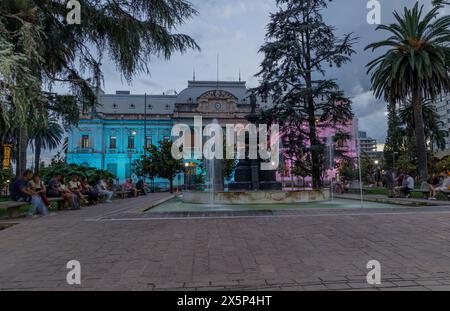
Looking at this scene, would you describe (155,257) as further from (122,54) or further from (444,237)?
(122,54)

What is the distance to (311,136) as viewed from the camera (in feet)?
59.3

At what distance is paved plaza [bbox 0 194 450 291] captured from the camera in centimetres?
355

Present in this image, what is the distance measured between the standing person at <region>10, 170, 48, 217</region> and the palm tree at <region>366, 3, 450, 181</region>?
21525 mm

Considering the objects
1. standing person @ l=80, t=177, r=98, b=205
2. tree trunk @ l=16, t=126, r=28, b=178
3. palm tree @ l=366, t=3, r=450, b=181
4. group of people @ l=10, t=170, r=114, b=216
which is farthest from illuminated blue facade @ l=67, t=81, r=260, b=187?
group of people @ l=10, t=170, r=114, b=216

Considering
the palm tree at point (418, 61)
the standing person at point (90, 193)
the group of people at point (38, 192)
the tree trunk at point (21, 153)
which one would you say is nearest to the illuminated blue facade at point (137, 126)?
the palm tree at point (418, 61)

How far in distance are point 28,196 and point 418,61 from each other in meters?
23.6

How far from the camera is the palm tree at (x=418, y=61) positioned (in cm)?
2177

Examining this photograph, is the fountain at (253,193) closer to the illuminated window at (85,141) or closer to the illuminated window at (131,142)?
the illuminated window at (131,142)

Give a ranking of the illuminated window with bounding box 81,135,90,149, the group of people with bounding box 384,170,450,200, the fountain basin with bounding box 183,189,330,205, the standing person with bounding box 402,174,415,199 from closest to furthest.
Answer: the fountain basin with bounding box 183,189,330,205 → the group of people with bounding box 384,170,450,200 → the standing person with bounding box 402,174,415,199 → the illuminated window with bounding box 81,135,90,149

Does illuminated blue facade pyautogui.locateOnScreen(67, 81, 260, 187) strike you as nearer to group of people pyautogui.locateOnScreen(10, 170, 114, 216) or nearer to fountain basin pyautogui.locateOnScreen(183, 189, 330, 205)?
fountain basin pyautogui.locateOnScreen(183, 189, 330, 205)

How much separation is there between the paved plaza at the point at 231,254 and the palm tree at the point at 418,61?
1700cm

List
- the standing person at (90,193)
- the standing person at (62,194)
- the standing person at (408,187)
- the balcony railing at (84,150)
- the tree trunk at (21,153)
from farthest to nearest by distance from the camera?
→ the balcony railing at (84,150) < the standing person at (408,187) < the standing person at (90,193) < the tree trunk at (21,153) < the standing person at (62,194)

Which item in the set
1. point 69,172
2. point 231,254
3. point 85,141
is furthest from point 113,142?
point 231,254
